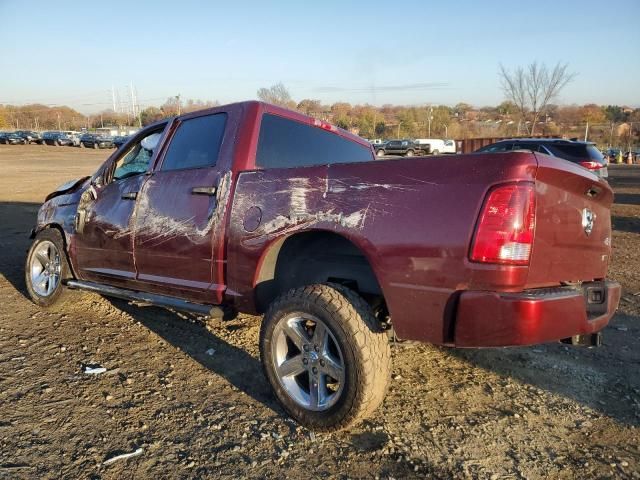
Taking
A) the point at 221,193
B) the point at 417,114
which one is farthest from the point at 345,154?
the point at 417,114

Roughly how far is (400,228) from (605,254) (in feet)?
4.74

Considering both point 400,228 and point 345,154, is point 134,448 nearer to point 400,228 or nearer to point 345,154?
point 400,228

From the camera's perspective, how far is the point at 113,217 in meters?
4.26

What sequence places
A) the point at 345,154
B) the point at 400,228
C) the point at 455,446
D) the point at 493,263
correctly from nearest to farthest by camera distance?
the point at 493,263
the point at 400,228
the point at 455,446
the point at 345,154

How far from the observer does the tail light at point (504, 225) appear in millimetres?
2295

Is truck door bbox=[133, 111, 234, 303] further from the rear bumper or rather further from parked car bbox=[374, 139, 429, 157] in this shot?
parked car bbox=[374, 139, 429, 157]

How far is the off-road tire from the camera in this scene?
4879 millimetres

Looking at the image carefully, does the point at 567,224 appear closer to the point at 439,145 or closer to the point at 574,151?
the point at 574,151

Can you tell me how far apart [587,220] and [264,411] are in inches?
85.0

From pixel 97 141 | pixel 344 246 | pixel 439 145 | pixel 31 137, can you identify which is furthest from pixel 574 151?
pixel 31 137

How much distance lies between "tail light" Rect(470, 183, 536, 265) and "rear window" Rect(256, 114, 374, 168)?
4.49 ft

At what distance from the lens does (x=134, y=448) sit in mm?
2695

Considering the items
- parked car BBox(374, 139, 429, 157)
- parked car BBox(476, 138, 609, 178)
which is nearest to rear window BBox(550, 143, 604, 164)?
parked car BBox(476, 138, 609, 178)

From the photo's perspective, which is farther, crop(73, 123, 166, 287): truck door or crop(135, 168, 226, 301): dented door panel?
crop(73, 123, 166, 287): truck door
